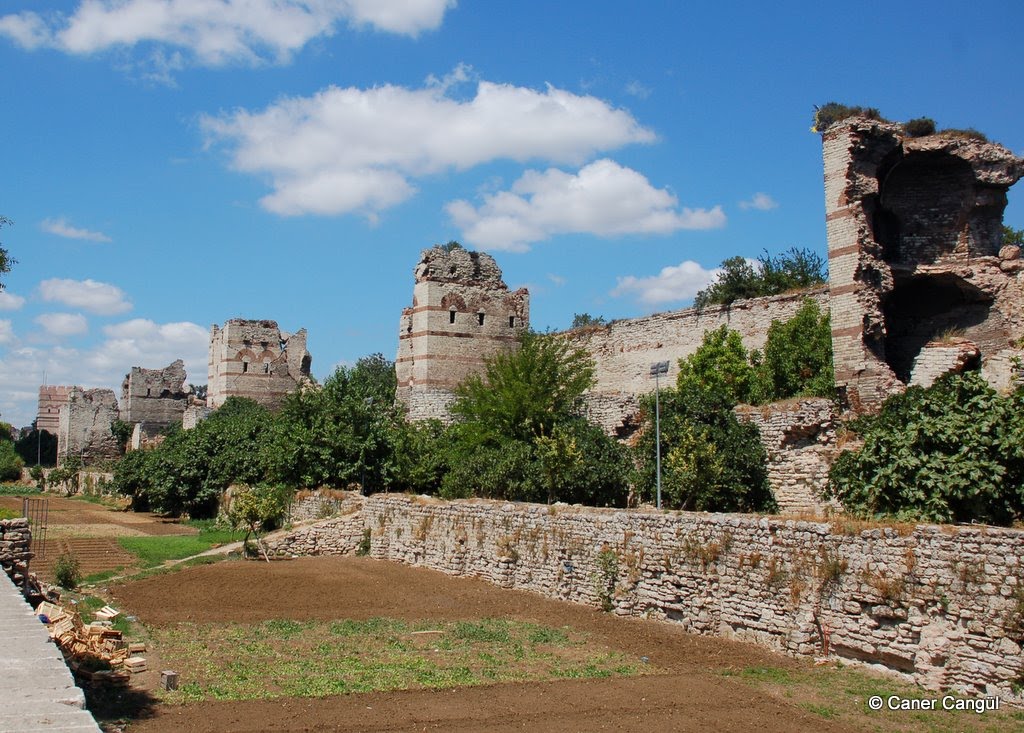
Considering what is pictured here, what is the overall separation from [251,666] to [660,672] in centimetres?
455

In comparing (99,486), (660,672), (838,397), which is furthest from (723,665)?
(99,486)

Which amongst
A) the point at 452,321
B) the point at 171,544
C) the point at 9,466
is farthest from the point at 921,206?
the point at 9,466

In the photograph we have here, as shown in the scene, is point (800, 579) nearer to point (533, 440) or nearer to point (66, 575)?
point (533, 440)

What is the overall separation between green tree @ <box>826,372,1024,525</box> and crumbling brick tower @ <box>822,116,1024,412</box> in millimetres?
5865

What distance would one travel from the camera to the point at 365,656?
10.6 m

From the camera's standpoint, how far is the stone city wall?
74.4 ft

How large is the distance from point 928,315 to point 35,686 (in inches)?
757

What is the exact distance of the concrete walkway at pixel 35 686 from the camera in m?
4.71

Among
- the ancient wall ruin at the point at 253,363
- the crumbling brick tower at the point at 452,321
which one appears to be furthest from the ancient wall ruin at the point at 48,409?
the crumbling brick tower at the point at 452,321

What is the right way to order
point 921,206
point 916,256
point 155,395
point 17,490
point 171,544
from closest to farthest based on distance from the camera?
1. point 916,256
2. point 921,206
3. point 171,544
4. point 17,490
5. point 155,395

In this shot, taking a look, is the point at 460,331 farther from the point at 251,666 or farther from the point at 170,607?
the point at 251,666

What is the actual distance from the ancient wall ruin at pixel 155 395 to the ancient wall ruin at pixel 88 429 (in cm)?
118

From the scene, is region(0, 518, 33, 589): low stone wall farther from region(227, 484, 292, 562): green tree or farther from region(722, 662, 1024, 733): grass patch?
region(722, 662, 1024, 733): grass patch

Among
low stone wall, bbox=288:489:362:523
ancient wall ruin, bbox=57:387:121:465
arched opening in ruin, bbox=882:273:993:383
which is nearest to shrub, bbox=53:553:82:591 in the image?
low stone wall, bbox=288:489:362:523
